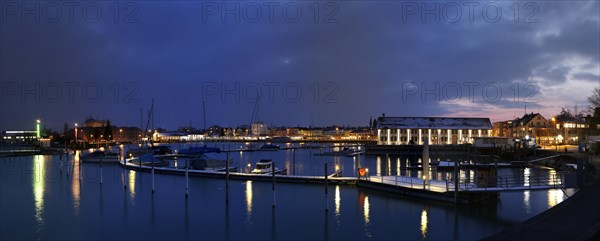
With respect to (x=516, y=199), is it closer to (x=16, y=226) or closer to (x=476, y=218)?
(x=476, y=218)

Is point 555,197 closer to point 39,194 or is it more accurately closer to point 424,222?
point 424,222

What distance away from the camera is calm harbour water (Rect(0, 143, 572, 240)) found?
20.3 metres

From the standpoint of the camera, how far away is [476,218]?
2222 cm

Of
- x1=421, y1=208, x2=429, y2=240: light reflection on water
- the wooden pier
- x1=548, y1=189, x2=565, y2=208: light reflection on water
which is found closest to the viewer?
x1=421, y1=208, x2=429, y2=240: light reflection on water

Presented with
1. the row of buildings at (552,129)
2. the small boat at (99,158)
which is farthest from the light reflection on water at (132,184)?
the row of buildings at (552,129)

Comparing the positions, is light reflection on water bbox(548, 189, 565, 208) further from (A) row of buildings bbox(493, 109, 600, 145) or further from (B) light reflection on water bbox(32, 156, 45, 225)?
(A) row of buildings bbox(493, 109, 600, 145)

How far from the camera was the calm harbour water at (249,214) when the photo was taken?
66.5 ft

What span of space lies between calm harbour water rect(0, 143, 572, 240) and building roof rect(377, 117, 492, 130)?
201 feet

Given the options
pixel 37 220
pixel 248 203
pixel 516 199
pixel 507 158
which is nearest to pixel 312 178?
pixel 248 203

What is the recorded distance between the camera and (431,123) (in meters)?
93.1

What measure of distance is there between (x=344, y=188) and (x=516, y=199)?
10.9m

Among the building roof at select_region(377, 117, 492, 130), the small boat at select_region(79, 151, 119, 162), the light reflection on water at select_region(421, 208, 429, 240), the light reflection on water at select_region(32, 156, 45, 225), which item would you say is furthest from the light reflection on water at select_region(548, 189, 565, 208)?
the building roof at select_region(377, 117, 492, 130)

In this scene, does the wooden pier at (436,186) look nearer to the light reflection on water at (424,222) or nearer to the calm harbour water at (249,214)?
the calm harbour water at (249,214)

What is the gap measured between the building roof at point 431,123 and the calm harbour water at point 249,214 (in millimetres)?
61354
